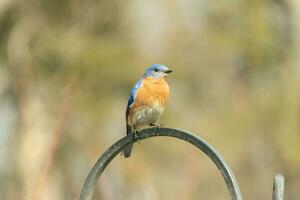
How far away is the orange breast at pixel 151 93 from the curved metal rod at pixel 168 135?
861mm

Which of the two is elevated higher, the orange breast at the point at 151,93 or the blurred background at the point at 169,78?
the blurred background at the point at 169,78

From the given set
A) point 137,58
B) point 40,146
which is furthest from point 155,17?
point 40,146

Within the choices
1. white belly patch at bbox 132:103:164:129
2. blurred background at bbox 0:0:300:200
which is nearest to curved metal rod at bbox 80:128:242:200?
white belly patch at bbox 132:103:164:129

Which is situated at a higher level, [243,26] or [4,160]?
[243,26]

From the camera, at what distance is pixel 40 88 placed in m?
18.1

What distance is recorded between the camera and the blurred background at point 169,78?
58.7 ft

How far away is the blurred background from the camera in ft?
58.7

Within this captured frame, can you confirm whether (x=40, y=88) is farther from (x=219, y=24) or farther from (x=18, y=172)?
(x=219, y=24)

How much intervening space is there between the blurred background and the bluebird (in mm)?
10716

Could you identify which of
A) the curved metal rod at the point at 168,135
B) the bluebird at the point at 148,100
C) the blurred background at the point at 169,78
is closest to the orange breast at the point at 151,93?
the bluebird at the point at 148,100

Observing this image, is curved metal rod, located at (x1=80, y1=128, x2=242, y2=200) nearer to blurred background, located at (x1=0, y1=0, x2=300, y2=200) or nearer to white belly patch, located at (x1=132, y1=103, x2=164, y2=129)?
white belly patch, located at (x1=132, y1=103, x2=164, y2=129)

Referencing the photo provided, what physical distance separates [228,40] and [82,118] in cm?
343

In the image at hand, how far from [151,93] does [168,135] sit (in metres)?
1.47

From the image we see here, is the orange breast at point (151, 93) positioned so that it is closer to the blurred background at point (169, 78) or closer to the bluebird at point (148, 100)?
the bluebird at point (148, 100)
